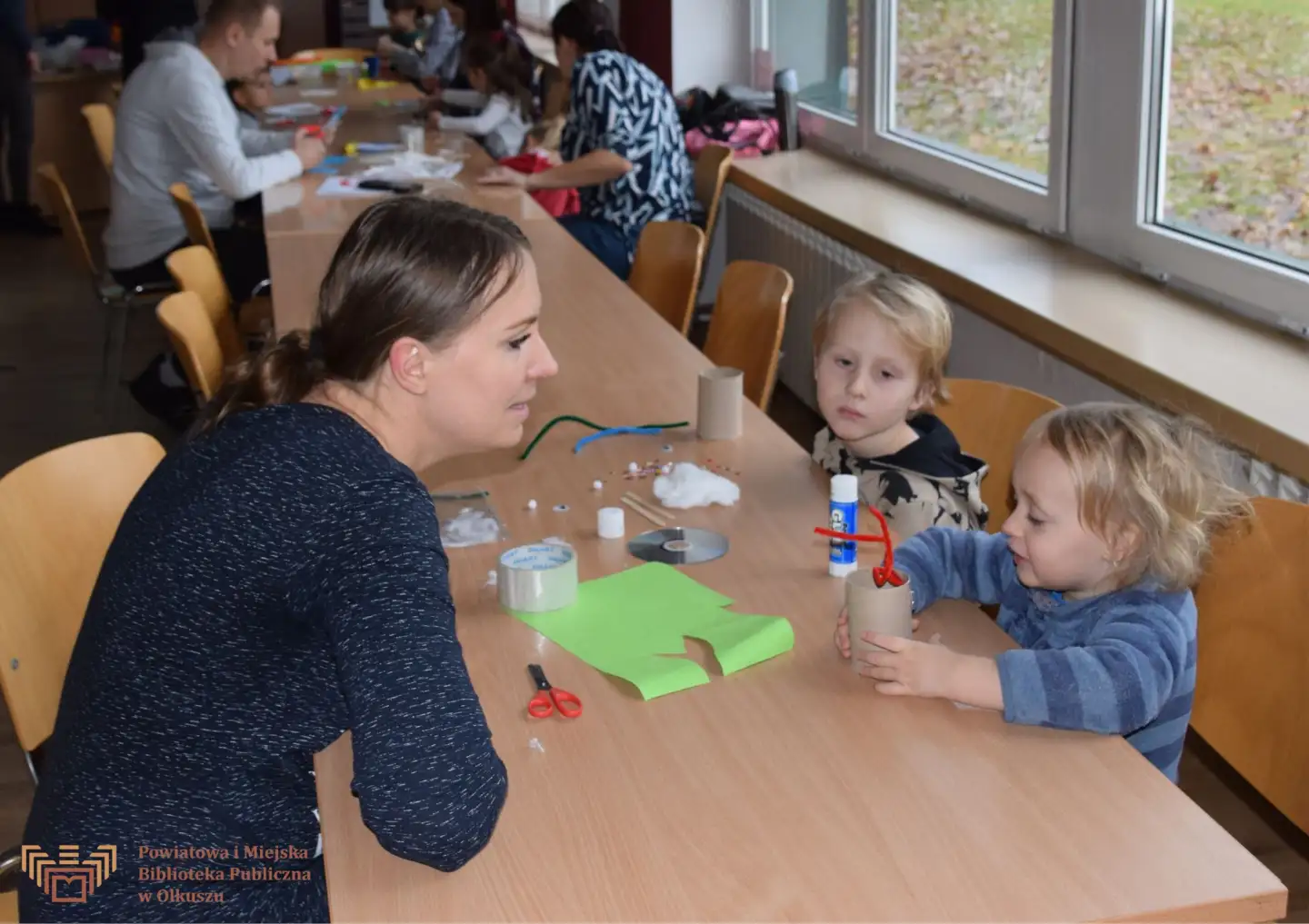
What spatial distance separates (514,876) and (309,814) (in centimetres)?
26

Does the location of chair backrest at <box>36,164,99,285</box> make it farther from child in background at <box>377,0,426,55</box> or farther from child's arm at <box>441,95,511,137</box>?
child in background at <box>377,0,426,55</box>

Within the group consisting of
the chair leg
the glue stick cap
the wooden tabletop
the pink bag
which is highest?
the wooden tabletop

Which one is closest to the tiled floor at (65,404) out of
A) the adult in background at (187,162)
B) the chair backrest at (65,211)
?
the adult in background at (187,162)

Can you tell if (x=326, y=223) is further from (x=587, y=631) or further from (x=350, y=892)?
(x=350, y=892)

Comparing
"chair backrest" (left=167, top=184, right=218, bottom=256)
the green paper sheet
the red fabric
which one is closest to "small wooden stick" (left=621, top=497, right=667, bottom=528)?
the green paper sheet

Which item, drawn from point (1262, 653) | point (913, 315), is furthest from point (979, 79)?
point (1262, 653)

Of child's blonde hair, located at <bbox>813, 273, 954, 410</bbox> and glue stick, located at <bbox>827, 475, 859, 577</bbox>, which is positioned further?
child's blonde hair, located at <bbox>813, 273, 954, 410</bbox>

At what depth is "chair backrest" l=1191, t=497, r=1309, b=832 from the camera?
5.13ft

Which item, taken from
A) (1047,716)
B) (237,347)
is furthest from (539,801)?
(237,347)

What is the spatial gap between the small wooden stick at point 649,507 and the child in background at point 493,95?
10.7 feet

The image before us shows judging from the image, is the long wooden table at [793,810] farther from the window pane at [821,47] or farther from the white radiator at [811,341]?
the window pane at [821,47]

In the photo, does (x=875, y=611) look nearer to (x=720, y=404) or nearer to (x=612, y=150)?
(x=720, y=404)

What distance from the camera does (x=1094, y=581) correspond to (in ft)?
5.18

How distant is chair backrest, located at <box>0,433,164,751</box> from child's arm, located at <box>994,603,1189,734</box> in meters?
1.18
